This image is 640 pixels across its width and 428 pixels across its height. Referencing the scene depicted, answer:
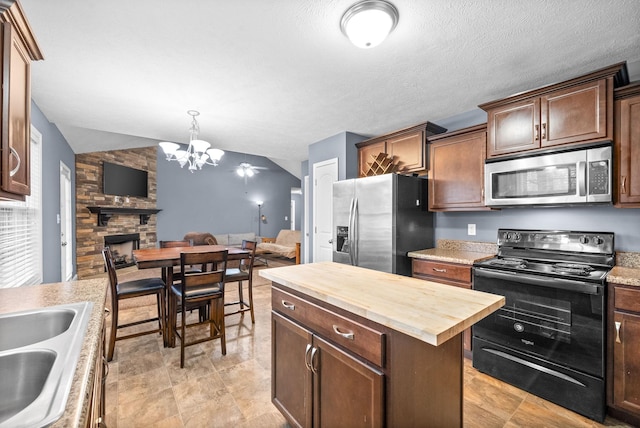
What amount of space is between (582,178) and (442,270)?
1220 millimetres

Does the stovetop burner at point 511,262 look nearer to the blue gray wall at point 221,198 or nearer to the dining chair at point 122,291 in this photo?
the dining chair at point 122,291

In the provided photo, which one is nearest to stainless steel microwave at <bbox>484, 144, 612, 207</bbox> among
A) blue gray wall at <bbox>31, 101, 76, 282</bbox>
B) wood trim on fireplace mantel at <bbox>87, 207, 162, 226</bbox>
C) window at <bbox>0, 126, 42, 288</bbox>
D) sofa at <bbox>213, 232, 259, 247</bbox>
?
window at <bbox>0, 126, 42, 288</bbox>

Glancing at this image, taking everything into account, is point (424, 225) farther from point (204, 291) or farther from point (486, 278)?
point (204, 291)

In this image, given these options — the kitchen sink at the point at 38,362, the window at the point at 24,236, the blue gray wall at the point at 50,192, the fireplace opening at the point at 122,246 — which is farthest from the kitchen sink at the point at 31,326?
the fireplace opening at the point at 122,246

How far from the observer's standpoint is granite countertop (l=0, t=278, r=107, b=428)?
25.6 inches

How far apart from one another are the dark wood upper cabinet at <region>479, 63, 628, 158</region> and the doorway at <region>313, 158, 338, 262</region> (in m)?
2.01

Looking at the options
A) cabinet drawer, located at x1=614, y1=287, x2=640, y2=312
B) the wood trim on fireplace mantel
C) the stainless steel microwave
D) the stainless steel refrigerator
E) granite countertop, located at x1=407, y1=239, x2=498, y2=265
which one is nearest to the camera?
cabinet drawer, located at x1=614, y1=287, x2=640, y2=312

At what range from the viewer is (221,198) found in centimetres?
811

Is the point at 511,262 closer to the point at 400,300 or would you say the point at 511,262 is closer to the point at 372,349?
the point at 400,300

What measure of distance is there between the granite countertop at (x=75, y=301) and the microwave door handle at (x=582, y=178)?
9.38 feet

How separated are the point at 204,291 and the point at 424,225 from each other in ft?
7.73

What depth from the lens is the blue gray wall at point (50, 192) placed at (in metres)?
3.12

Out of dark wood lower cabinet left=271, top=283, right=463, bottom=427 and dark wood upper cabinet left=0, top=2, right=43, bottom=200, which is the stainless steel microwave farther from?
dark wood upper cabinet left=0, top=2, right=43, bottom=200

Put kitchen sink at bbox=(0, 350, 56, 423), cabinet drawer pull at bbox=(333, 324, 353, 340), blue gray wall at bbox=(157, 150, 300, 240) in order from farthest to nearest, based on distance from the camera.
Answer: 1. blue gray wall at bbox=(157, 150, 300, 240)
2. cabinet drawer pull at bbox=(333, 324, 353, 340)
3. kitchen sink at bbox=(0, 350, 56, 423)
